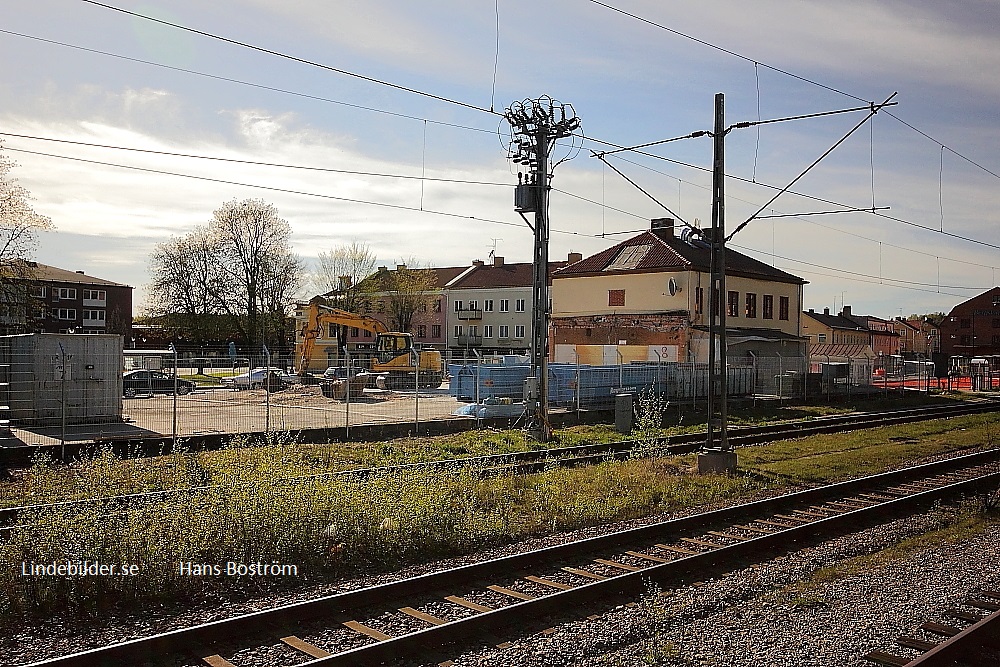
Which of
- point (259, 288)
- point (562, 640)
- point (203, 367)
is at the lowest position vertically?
point (562, 640)

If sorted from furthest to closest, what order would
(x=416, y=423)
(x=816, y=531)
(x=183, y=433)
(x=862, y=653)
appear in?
(x=416, y=423) < (x=183, y=433) < (x=816, y=531) < (x=862, y=653)

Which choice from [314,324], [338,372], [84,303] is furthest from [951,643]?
[84,303]

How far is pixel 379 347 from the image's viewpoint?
48344mm

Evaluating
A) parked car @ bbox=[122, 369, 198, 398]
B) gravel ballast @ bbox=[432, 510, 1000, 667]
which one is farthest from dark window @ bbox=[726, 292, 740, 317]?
gravel ballast @ bbox=[432, 510, 1000, 667]

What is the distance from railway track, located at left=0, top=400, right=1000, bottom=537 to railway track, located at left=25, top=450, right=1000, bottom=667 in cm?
340

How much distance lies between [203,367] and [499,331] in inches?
2183

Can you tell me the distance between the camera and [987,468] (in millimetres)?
18391

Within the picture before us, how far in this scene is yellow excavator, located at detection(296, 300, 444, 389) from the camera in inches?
1731

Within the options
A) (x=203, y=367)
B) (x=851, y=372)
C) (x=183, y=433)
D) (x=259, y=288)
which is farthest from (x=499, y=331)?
(x=183, y=433)

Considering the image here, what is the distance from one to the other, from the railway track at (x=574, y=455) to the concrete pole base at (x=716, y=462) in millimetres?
2213

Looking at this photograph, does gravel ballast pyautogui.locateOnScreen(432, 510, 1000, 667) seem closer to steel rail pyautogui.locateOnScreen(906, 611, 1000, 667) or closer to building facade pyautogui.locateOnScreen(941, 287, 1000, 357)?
steel rail pyautogui.locateOnScreen(906, 611, 1000, 667)

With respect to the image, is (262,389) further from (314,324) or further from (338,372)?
(314,324)

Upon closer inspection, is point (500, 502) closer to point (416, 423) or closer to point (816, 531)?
point (816, 531)

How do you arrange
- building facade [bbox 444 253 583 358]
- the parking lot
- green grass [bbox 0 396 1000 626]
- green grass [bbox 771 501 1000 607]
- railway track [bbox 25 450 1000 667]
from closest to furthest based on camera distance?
railway track [bbox 25 450 1000 667] < green grass [bbox 0 396 1000 626] < green grass [bbox 771 501 1000 607] < the parking lot < building facade [bbox 444 253 583 358]
